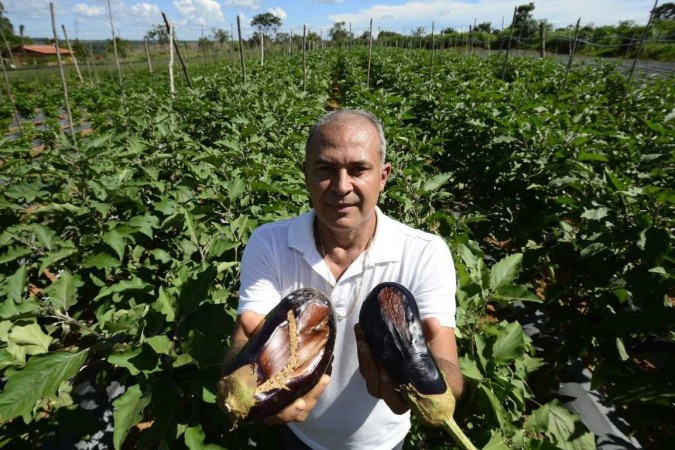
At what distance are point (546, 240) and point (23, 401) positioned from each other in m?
3.92

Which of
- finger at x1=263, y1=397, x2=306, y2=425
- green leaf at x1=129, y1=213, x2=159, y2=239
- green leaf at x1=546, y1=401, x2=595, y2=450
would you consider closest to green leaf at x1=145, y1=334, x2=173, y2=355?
finger at x1=263, y1=397, x2=306, y2=425

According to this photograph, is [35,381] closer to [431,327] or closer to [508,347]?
[431,327]

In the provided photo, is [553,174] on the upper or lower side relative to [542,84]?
lower

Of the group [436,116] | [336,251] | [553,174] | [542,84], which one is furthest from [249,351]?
[542,84]

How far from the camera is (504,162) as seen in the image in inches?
160

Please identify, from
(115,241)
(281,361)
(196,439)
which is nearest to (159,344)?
(196,439)

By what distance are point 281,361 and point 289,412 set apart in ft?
0.46

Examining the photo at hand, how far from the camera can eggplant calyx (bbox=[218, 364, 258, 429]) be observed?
0.95m

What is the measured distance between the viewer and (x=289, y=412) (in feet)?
3.48

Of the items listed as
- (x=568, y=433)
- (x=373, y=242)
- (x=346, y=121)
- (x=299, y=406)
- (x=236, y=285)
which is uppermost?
(x=346, y=121)

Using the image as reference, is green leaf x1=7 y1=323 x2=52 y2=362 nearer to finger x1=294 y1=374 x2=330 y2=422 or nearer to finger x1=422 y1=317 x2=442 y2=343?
finger x1=294 y1=374 x2=330 y2=422

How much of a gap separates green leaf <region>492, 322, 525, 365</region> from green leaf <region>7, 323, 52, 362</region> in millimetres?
1918

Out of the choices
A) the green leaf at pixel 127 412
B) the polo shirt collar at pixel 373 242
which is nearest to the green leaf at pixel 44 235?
the green leaf at pixel 127 412

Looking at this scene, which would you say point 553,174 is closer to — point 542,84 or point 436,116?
point 436,116
